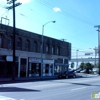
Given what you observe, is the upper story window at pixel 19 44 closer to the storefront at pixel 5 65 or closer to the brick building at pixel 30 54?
the brick building at pixel 30 54

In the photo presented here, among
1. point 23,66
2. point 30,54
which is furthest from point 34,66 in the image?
point 23,66

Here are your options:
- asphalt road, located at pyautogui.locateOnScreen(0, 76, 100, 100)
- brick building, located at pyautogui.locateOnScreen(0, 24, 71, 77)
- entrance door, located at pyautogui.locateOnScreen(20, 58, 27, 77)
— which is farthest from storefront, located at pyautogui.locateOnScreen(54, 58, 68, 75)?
asphalt road, located at pyautogui.locateOnScreen(0, 76, 100, 100)

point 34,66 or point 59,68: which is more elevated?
point 34,66

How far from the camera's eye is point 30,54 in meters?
41.4

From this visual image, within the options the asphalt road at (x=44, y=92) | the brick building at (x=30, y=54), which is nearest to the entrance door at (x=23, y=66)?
the brick building at (x=30, y=54)

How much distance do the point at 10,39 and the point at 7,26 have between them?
242 centimetres

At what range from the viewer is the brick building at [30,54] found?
117 feet

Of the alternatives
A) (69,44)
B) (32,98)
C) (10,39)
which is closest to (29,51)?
(10,39)

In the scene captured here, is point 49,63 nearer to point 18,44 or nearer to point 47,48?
point 47,48

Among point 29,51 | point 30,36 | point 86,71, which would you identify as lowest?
point 86,71

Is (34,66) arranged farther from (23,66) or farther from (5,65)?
(5,65)

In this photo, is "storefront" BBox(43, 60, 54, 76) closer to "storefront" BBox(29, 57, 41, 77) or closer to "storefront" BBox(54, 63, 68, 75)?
"storefront" BBox(54, 63, 68, 75)

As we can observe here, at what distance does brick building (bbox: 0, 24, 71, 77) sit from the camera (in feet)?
117

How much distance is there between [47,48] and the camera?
156 ft
